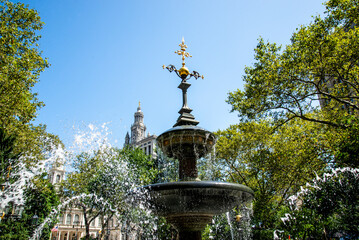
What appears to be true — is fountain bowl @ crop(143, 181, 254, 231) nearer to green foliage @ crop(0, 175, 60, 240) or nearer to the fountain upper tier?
the fountain upper tier

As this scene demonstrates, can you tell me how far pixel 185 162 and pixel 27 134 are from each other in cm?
1348

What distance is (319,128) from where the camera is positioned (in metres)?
18.3

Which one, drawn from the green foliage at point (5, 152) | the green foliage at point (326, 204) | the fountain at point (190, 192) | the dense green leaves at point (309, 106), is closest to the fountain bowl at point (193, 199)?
the fountain at point (190, 192)

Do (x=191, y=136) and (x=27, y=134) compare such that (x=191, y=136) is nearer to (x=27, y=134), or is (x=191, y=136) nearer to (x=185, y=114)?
(x=185, y=114)

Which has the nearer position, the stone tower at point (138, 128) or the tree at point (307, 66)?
the tree at point (307, 66)

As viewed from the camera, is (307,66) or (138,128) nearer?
(307,66)

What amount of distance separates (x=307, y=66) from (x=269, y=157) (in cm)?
773

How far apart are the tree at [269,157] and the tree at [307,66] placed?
7.80 ft

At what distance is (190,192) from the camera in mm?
6438

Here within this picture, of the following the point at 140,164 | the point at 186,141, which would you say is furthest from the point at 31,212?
the point at 186,141

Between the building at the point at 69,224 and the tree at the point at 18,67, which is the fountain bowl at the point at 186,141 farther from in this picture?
the building at the point at 69,224

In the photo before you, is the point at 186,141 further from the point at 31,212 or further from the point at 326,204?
the point at 31,212

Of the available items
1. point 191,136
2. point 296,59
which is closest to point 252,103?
point 296,59

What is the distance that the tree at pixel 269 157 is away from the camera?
17266mm
